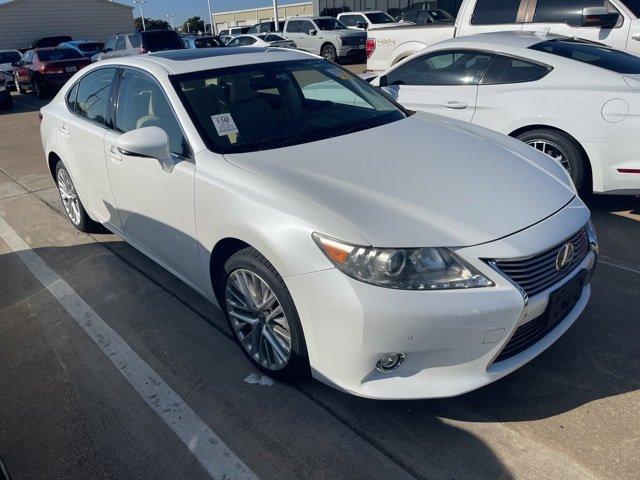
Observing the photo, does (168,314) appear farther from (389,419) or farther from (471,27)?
(471,27)

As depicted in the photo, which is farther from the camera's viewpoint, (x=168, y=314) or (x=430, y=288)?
(x=168, y=314)

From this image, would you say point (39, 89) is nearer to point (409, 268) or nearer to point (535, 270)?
point (409, 268)

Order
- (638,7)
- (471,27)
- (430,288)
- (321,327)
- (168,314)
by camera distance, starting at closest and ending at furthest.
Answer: (430,288), (321,327), (168,314), (638,7), (471,27)

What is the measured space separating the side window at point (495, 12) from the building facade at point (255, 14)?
3997 centimetres

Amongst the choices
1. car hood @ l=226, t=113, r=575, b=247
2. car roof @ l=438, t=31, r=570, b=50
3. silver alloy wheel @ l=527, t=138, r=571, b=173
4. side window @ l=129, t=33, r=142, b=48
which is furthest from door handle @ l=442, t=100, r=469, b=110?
side window @ l=129, t=33, r=142, b=48

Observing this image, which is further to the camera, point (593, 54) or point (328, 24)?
point (328, 24)

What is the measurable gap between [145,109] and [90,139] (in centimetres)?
79

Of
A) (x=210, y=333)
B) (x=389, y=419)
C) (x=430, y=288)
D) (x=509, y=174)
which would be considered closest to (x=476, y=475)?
(x=389, y=419)


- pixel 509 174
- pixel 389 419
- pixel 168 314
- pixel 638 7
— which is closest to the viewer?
pixel 389 419

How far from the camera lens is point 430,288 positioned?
2.06 metres

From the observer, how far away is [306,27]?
68.6ft

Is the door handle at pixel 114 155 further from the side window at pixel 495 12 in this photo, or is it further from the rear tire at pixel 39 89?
the rear tire at pixel 39 89

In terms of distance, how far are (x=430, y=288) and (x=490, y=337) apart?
0.33 m

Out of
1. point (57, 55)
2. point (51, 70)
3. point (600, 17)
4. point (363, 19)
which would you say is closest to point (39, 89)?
point (51, 70)
